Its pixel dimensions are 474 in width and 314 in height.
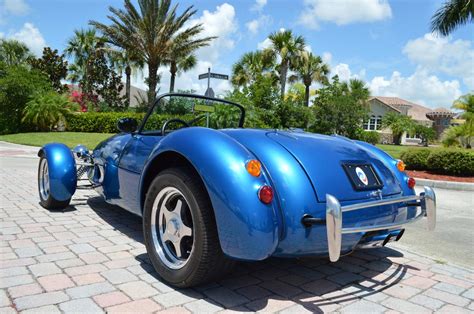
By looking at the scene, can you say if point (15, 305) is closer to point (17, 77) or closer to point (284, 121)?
point (284, 121)

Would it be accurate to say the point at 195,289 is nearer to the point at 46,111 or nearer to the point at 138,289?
the point at 138,289

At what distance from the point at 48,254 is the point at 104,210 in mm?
1691

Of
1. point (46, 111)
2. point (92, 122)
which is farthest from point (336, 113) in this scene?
point (46, 111)

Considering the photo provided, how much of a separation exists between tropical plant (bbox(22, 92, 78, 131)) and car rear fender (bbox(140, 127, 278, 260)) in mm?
22189

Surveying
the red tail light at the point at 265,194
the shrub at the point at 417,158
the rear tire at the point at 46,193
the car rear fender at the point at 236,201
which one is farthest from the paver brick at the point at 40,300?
the shrub at the point at 417,158

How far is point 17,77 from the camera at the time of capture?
22.6 m

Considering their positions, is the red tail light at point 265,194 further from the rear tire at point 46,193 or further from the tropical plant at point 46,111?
the tropical plant at point 46,111

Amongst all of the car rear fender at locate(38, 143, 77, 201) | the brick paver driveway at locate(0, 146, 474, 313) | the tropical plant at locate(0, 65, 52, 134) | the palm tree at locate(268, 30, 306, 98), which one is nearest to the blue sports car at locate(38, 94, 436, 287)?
the brick paver driveway at locate(0, 146, 474, 313)

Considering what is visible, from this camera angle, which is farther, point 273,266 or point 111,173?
point 111,173

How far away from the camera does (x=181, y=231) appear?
2.68 metres

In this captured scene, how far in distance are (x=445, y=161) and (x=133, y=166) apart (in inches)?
378

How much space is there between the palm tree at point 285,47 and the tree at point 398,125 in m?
15.3

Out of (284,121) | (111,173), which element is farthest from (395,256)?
(284,121)

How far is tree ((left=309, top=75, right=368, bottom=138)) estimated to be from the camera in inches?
929
